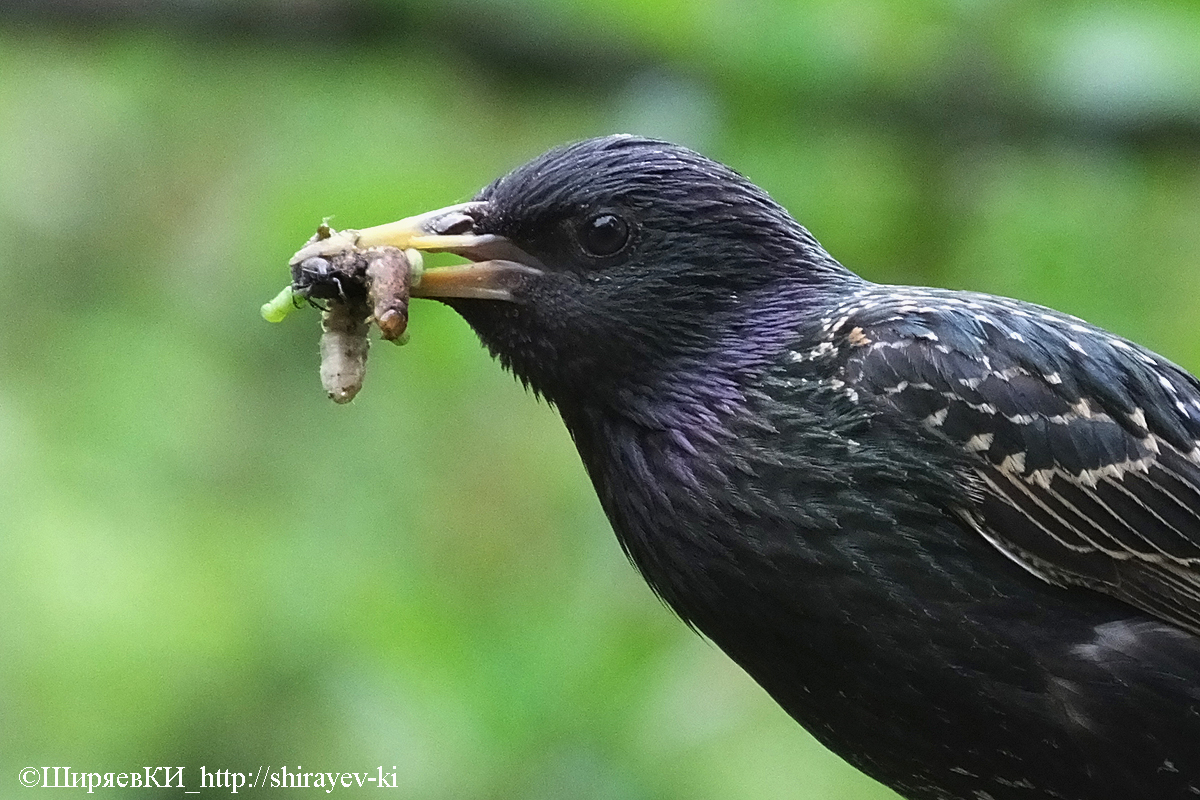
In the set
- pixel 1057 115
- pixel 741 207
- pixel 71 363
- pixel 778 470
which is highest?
pixel 71 363

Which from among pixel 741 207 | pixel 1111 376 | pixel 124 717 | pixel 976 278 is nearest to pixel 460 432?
pixel 124 717

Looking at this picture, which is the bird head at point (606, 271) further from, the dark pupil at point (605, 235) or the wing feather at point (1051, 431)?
the wing feather at point (1051, 431)

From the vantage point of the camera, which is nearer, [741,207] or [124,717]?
[741,207]

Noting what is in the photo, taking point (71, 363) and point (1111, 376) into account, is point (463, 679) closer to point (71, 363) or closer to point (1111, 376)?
point (71, 363)

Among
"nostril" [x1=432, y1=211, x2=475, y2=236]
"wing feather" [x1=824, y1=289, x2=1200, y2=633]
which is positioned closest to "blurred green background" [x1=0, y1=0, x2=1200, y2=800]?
"nostril" [x1=432, y1=211, x2=475, y2=236]

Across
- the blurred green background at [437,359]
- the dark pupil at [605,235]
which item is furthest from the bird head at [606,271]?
the blurred green background at [437,359]

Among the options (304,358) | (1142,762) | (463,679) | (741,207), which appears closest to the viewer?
(1142,762)

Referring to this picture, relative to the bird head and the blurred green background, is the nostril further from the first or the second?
the blurred green background

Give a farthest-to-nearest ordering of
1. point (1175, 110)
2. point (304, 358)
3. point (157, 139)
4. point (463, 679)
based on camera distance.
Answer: point (157, 139)
point (304, 358)
point (463, 679)
point (1175, 110)
